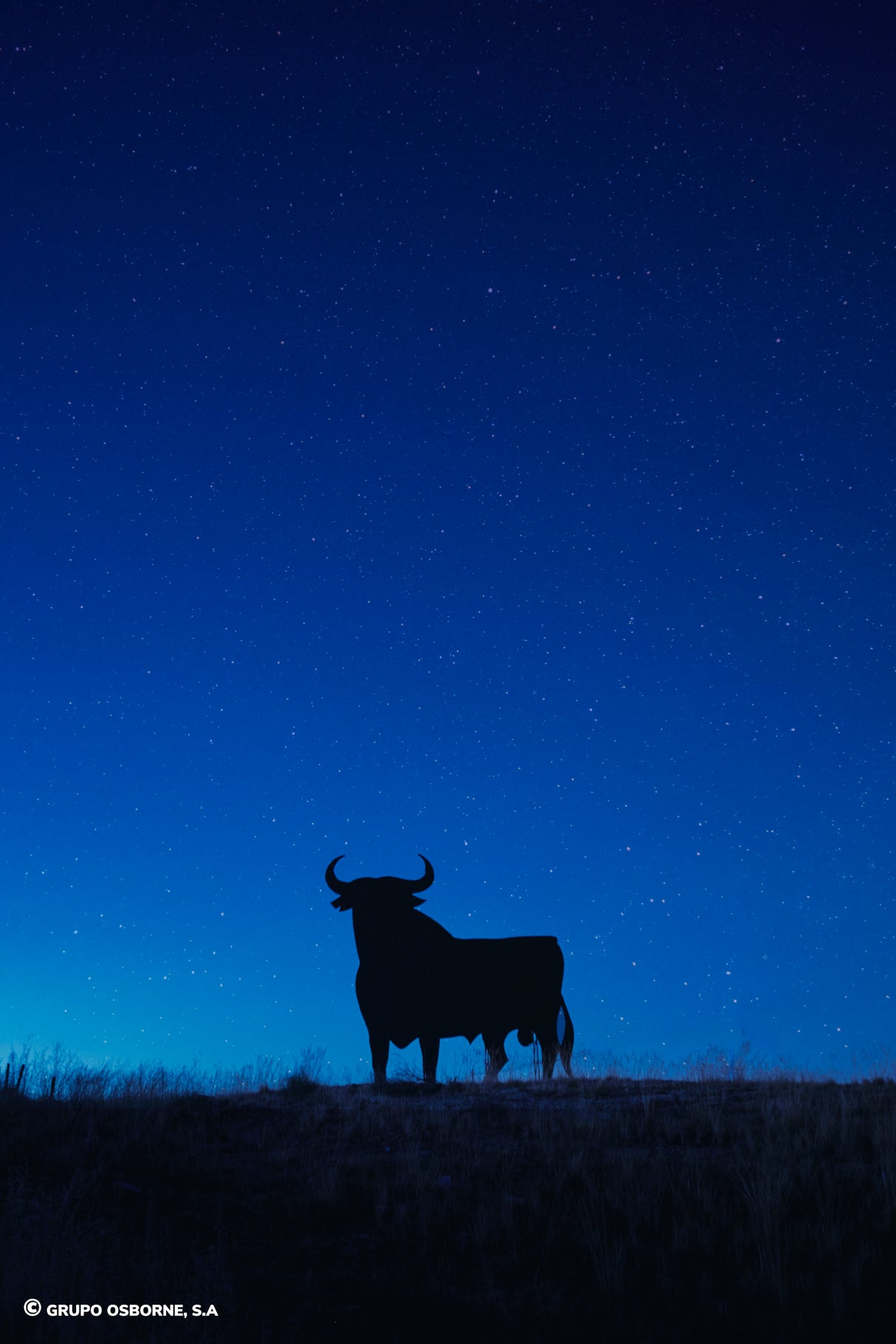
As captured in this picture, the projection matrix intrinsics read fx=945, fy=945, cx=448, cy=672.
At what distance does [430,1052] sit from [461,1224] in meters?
8.72

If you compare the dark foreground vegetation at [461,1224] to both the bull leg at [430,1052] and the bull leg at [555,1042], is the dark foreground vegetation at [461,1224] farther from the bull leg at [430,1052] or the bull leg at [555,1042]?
the bull leg at [555,1042]

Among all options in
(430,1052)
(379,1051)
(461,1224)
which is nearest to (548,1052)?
(430,1052)

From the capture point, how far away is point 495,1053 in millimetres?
15469

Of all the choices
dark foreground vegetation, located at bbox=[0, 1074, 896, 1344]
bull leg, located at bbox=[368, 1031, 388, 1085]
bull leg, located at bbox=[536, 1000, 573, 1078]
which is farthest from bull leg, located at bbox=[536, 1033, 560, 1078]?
dark foreground vegetation, located at bbox=[0, 1074, 896, 1344]

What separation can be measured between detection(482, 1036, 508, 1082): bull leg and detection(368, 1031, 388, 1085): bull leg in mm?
1754

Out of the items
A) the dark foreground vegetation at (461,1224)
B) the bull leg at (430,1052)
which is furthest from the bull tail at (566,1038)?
the dark foreground vegetation at (461,1224)

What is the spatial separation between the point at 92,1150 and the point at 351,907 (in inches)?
307

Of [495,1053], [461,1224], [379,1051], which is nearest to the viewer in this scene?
[461,1224]

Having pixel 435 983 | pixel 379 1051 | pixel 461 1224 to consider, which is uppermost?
pixel 435 983

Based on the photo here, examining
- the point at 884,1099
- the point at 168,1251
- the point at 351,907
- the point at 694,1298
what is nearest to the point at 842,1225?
the point at 694,1298

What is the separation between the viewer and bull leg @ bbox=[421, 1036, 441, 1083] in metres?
14.4

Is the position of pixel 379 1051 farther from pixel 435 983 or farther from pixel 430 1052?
pixel 435 983

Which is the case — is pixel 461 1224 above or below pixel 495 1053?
below

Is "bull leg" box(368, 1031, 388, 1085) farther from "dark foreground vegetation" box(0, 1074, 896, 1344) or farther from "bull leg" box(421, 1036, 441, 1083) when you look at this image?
"dark foreground vegetation" box(0, 1074, 896, 1344)
